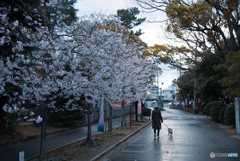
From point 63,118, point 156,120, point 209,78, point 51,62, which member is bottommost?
point 63,118

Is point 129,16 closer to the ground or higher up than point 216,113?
higher up

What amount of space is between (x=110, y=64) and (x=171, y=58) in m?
15.2

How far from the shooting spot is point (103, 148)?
461 inches

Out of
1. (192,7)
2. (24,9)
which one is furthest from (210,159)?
(192,7)

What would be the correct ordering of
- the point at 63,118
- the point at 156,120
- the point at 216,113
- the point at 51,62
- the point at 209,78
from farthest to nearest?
1. the point at 209,78
2. the point at 216,113
3. the point at 63,118
4. the point at 156,120
5. the point at 51,62

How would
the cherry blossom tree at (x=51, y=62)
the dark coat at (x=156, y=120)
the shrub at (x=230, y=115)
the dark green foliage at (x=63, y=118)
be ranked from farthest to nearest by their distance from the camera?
the shrub at (x=230, y=115) < the dark green foliage at (x=63, y=118) < the dark coat at (x=156, y=120) < the cherry blossom tree at (x=51, y=62)

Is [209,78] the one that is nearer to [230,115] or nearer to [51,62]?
[230,115]

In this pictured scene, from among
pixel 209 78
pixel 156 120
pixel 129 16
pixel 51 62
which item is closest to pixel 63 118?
pixel 156 120

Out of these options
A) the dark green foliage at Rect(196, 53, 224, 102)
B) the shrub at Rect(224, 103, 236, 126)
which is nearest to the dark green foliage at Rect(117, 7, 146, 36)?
the dark green foliage at Rect(196, 53, 224, 102)

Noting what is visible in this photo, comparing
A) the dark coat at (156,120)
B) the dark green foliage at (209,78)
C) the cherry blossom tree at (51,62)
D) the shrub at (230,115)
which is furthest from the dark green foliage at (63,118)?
the dark green foliage at (209,78)

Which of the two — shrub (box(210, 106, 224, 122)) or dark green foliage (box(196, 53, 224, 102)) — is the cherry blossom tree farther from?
shrub (box(210, 106, 224, 122))

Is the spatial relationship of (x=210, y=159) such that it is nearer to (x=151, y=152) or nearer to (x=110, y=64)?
(x=151, y=152)

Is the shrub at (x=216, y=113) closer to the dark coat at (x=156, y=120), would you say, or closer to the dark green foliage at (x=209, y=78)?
the dark green foliage at (x=209, y=78)

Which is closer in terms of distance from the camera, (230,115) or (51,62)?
(51,62)
